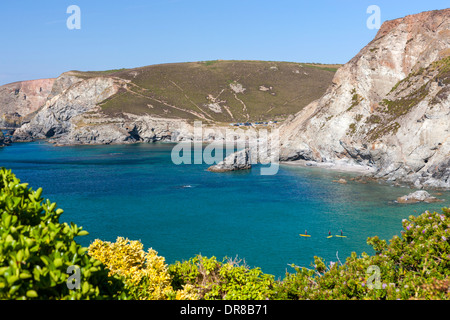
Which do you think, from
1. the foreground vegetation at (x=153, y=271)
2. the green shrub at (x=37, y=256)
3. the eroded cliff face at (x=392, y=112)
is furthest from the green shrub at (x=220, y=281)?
the eroded cliff face at (x=392, y=112)

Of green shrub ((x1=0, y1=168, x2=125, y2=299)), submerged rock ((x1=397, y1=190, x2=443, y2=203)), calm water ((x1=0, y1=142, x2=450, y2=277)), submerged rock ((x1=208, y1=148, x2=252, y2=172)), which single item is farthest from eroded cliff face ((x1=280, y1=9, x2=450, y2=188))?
green shrub ((x1=0, y1=168, x2=125, y2=299))

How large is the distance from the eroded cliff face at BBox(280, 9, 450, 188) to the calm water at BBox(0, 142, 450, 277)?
353 inches

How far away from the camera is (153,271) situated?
17.1 metres

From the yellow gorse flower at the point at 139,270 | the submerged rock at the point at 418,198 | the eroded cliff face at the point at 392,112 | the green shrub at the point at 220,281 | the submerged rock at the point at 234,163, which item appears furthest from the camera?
the submerged rock at the point at 234,163

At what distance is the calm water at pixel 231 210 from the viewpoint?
4503 centimetres

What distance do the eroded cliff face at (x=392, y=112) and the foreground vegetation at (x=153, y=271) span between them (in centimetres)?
6087

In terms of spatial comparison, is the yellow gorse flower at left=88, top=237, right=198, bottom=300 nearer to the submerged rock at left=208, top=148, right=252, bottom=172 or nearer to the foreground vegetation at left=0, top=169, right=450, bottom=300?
the foreground vegetation at left=0, top=169, right=450, bottom=300

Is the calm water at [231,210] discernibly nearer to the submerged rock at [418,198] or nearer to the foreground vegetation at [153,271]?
the submerged rock at [418,198]

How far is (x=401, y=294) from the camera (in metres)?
13.5

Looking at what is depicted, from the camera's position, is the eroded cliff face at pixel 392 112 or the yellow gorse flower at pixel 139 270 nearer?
the yellow gorse flower at pixel 139 270

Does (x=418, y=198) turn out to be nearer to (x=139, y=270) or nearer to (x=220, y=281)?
(x=220, y=281)

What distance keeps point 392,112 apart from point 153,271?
8545 cm

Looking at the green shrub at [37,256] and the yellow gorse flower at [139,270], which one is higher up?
the green shrub at [37,256]
